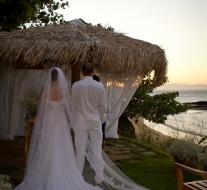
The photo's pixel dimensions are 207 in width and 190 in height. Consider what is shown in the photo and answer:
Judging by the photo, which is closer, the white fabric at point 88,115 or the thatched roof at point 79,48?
the white fabric at point 88,115

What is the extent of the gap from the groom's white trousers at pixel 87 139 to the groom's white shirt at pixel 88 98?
0.09ft

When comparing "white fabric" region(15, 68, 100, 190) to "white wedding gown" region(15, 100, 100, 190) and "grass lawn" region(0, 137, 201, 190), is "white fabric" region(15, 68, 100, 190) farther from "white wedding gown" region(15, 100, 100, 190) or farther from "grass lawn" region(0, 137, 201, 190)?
"grass lawn" region(0, 137, 201, 190)

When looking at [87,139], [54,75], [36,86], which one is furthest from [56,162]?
[36,86]

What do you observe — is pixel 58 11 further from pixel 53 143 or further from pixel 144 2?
pixel 53 143

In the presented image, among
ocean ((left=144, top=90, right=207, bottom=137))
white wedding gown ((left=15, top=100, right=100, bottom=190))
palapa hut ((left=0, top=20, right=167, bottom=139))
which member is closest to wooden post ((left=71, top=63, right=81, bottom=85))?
palapa hut ((left=0, top=20, right=167, bottom=139))

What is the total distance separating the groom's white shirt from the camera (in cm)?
367

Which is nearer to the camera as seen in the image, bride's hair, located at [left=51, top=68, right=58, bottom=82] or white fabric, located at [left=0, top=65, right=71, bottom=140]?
bride's hair, located at [left=51, top=68, right=58, bottom=82]

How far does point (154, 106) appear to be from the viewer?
29.9ft

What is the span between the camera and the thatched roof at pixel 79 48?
17.0 feet

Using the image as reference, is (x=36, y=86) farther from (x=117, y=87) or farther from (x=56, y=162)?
(x=56, y=162)

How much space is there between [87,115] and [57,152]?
60 centimetres

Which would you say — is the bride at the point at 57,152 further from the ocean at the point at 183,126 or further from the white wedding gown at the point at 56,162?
the ocean at the point at 183,126

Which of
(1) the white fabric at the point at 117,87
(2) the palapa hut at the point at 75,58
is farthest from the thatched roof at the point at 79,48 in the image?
(1) the white fabric at the point at 117,87

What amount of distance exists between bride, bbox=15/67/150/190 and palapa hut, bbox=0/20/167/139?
1614 millimetres
